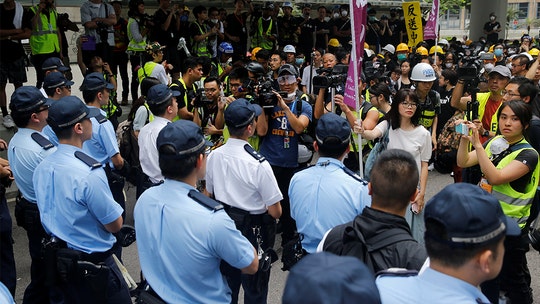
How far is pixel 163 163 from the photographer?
3010 millimetres

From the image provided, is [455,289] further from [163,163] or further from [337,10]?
[337,10]

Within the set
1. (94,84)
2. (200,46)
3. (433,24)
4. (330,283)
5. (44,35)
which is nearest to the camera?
(330,283)

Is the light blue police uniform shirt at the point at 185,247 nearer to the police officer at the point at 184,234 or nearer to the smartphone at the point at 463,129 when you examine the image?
the police officer at the point at 184,234

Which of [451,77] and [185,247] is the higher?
[451,77]

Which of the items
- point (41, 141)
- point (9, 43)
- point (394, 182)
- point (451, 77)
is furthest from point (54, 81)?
point (451, 77)

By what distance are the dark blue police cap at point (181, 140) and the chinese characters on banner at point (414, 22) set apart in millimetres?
11782

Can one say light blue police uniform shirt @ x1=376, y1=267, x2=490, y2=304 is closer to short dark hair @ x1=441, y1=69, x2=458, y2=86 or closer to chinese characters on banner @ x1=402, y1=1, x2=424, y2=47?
short dark hair @ x1=441, y1=69, x2=458, y2=86

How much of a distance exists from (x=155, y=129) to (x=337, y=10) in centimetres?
1342

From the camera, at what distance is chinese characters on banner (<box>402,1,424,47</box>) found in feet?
45.1

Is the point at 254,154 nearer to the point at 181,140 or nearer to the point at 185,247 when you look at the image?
the point at 181,140

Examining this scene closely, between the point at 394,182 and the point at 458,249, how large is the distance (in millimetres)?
796

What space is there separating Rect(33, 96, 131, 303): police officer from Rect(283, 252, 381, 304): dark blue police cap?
2.24 m

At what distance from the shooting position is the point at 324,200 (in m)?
3.47

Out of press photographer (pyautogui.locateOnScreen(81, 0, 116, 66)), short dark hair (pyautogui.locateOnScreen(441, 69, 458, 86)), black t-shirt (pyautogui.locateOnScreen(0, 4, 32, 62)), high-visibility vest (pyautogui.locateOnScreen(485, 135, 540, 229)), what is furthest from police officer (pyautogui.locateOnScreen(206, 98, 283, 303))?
press photographer (pyautogui.locateOnScreen(81, 0, 116, 66))
